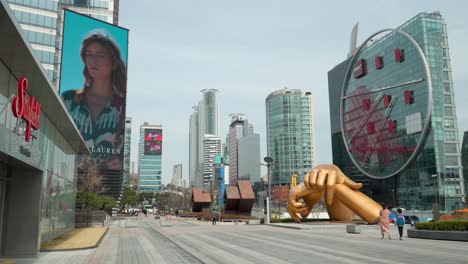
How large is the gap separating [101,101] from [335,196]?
7454 cm

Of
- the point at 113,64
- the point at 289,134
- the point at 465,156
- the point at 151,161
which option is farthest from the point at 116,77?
the point at 151,161

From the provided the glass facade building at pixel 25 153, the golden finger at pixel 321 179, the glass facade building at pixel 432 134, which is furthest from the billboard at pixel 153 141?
the glass facade building at pixel 25 153

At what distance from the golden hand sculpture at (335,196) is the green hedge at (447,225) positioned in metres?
8.39

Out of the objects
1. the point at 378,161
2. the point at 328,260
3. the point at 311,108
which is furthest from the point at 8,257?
the point at 311,108

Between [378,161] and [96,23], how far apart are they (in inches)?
2676

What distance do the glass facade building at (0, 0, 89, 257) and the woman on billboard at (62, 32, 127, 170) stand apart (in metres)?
73.7

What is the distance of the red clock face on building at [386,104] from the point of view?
252 feet

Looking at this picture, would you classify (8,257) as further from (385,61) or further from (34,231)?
(385,61)

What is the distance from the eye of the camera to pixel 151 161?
637 feet

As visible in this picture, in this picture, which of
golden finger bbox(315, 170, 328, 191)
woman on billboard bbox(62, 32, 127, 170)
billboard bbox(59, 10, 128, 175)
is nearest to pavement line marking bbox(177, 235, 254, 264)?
golden finger bbox(315, 170, 328, 191)

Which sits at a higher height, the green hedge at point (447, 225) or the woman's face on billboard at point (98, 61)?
the woman's face on billboard at point (98, 61)

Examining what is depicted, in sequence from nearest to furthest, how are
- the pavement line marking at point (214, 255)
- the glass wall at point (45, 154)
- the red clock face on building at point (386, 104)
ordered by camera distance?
the glass wall at point (45, 154) < the pavement line marking at point (214, 255) < the red clock face on building at point (386, 104)

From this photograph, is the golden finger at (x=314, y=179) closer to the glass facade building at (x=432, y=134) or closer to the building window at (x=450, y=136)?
the glass facade building at (x=432, y=134)

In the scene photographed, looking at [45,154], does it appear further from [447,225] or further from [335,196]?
[335,196]
